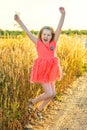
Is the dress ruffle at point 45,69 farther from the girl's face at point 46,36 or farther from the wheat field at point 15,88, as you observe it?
the wheat field at point 15,88

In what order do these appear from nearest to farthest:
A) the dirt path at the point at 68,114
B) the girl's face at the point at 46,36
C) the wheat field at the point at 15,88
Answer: the girl's face at the point at 46,36, the wheat field at the point at 15,88, the dirt path at the point at 68,114

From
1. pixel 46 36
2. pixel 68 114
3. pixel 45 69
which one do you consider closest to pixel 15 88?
pixel 45 69

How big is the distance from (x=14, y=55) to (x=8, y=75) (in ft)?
1.84

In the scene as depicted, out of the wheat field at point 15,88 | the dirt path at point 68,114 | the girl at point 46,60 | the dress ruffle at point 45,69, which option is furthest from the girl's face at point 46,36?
the dirt path at point 68,114

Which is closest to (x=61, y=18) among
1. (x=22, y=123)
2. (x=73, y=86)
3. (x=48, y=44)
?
(x=48, y=44)

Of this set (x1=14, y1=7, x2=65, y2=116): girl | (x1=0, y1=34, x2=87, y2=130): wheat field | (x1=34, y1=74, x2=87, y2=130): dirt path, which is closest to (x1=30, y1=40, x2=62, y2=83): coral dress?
(x1=14, y1=7, x2=65, y2=116): girl

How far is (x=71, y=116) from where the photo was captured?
24.5 ft

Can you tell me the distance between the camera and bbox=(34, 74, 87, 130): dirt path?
6.92 metres

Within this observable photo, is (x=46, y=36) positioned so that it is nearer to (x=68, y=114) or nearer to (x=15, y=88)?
(x=15, y=88)

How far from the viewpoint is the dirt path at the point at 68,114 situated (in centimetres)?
692

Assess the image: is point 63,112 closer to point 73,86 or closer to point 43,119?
point 43,119

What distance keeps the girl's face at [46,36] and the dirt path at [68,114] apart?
4.49 feet

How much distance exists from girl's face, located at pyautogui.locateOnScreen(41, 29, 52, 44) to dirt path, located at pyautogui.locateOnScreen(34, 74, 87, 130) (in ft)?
4.49

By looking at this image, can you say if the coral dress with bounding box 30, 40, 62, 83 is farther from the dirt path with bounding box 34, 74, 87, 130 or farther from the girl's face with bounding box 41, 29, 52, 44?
the dirt path with bounding box 34, 74, 87, 130
